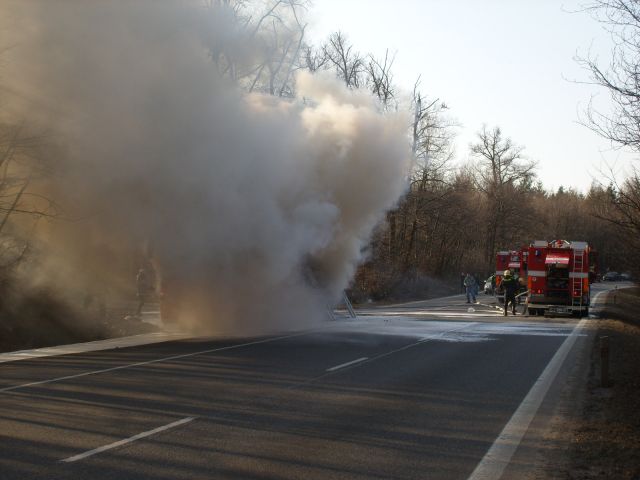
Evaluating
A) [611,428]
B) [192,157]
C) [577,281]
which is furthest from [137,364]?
[577,281]

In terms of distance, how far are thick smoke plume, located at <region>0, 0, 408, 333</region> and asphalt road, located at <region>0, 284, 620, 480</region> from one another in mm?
3825

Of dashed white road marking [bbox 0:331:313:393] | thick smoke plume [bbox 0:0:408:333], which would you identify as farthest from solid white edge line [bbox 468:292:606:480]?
thick smoke plume [bbox 0:0:408:333]

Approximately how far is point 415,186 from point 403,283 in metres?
9.91

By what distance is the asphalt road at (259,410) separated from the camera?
21.3 ft

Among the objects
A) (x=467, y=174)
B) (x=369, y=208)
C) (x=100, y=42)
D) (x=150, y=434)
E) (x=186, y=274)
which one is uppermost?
(x=467, y=174)

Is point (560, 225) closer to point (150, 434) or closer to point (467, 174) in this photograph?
point (467, 174)

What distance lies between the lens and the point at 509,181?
84.1 meters

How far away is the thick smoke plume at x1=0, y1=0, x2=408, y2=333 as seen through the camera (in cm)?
1631

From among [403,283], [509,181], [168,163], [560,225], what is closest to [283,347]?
[168,163]

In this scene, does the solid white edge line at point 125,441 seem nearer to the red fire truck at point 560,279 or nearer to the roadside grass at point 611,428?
the roadside grass at point 611,428

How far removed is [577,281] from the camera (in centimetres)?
2980

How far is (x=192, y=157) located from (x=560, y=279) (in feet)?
59.0

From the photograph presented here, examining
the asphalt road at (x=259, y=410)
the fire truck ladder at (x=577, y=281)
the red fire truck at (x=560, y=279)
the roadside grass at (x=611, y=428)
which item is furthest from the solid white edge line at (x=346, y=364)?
the fire truck ladder at (x=577, y=281)

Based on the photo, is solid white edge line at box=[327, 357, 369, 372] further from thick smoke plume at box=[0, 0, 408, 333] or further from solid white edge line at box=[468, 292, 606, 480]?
thick smoke plume at box=[0, 0, 408, 333]
